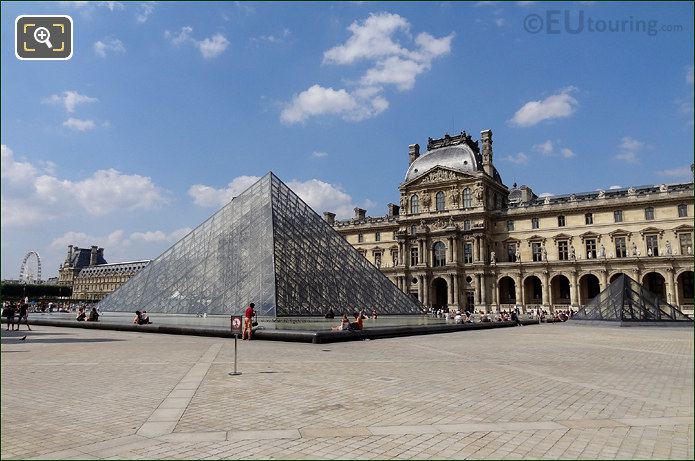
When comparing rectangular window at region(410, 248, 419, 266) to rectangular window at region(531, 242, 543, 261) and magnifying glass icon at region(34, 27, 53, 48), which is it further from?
magnifying glass icon at region(34, 27, 53, 48)

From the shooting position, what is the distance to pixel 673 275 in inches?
1907

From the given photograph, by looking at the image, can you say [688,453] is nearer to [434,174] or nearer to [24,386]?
[24,386]

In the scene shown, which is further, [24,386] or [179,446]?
[24,386]

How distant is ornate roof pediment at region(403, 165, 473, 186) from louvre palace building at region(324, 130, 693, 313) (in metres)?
0.13

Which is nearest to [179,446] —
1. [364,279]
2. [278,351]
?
[278,351]

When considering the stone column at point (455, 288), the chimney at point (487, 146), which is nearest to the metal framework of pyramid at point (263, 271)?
the stone column at point (455, 288)

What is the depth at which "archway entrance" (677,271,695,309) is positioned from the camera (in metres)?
47.8

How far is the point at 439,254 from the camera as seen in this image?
62.9 metres

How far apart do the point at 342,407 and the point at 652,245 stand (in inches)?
2149

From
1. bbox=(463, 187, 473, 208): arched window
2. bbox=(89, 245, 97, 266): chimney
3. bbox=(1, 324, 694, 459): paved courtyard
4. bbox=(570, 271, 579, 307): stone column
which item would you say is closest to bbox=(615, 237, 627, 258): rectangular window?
bbox=(570, 271, 579, 307): stone column

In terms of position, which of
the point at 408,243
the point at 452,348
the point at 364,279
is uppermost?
the point at 408,243

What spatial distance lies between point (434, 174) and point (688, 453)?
60.5 m

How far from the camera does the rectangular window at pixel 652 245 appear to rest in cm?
5103

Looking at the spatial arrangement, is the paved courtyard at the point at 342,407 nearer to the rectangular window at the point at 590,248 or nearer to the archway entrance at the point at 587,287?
the archway entrance at the point at 587,287
